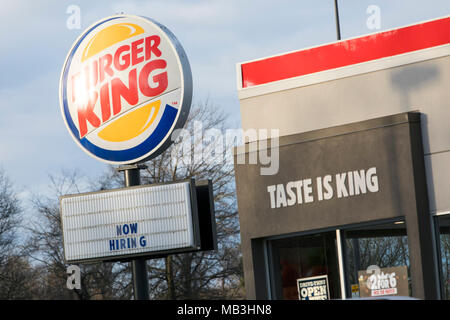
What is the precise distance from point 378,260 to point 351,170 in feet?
5.57

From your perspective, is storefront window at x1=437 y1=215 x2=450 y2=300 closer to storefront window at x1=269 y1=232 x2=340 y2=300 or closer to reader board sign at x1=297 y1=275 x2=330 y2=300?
storefront window at x1=269 y1=232 x2=340 y2=300

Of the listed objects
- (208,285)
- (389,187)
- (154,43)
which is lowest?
(208,285)

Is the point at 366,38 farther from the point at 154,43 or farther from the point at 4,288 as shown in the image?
the point at 4,288

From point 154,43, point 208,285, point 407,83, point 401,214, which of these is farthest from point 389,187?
point 208,285

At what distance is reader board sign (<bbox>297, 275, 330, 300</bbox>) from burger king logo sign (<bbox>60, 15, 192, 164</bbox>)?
17.5 feet

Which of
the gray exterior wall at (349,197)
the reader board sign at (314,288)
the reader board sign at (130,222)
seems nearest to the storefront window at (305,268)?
the reader board sign at (314,288)

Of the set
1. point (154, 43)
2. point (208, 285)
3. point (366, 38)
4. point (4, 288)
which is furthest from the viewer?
point (4, 288)

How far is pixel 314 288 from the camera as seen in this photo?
1605 cm

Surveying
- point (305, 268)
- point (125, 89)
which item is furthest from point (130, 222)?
point (305, 268)

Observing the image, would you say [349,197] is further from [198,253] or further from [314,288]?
[198,253]

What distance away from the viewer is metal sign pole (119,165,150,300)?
1200 centimetres

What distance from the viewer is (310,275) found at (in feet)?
52.9

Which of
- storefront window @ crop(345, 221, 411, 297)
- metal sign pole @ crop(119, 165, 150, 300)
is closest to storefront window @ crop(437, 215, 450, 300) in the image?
storefront window @ crop(345, 221, 411, 297)

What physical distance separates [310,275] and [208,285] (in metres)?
21.3
